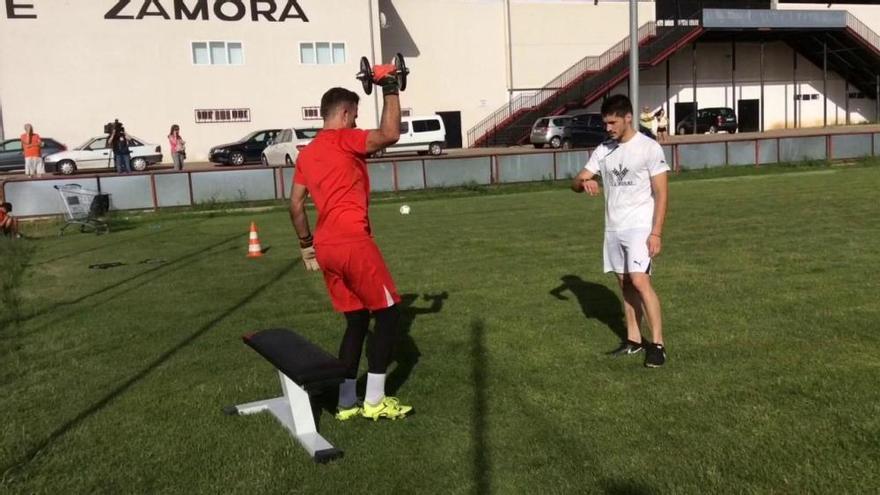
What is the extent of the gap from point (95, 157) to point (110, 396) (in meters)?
28.1

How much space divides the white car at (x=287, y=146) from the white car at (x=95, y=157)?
454 centimetres

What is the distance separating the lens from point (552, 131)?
3541 cm

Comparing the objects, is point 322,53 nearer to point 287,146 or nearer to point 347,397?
point 287,146

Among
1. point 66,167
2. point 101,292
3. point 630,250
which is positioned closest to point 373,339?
point 630,250

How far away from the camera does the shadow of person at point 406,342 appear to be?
17.1 feet

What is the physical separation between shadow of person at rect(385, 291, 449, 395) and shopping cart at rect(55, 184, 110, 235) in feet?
34.6

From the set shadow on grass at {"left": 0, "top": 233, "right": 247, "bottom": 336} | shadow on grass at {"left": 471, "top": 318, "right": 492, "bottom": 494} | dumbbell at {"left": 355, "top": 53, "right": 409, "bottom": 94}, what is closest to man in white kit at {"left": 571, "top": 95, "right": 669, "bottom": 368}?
shadow on grass at {"left": 471, "top": 318, "right": 492, "bottom": 494}

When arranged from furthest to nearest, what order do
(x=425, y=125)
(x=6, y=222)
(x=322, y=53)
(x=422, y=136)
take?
1. (x=322, y=53)
2. (x=425, y=125)
3. (x=422, y=136)
4. (x=6, y=222)

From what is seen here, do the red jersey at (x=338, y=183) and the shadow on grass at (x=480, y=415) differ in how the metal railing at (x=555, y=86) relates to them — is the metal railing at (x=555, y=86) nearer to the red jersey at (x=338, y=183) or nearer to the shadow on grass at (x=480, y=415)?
the shadow on grass at (x=480, y=415)

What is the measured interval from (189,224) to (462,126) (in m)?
27.5

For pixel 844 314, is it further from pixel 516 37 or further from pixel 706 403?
pixel 516 37

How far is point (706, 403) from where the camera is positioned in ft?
14.4

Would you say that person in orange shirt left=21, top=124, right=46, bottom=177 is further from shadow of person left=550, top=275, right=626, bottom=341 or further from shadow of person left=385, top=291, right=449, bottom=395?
shadow of person left=550, top=275, right=626, bottom=341

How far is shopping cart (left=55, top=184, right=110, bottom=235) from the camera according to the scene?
16.1m
